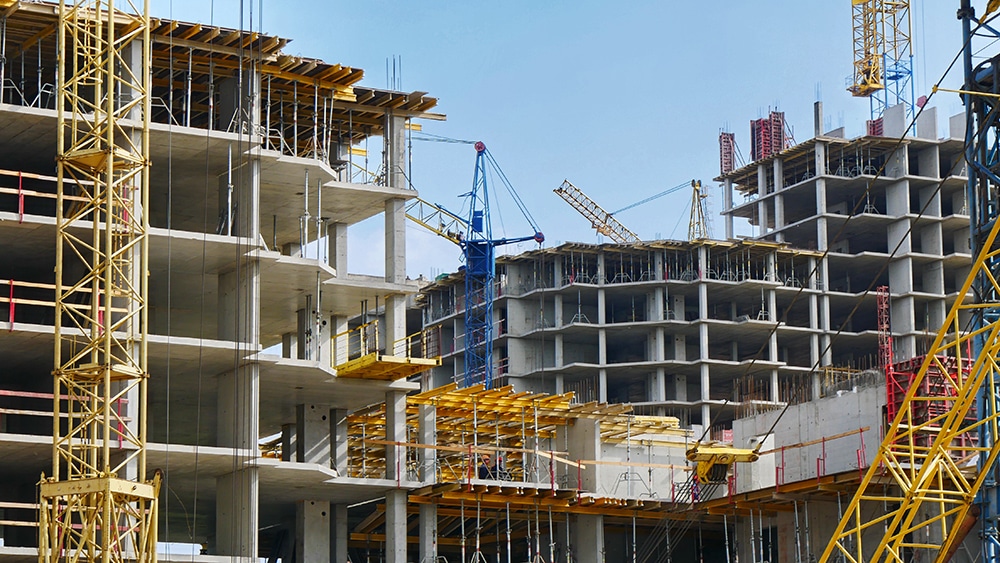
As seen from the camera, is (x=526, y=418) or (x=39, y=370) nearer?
(x=39, y=370)

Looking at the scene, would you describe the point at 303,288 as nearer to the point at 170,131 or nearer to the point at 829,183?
the point at 170,131

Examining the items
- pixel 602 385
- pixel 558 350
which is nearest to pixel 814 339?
pixel 602 385

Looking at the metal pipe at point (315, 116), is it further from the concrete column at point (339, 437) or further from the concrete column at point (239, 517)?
the concrete column at point (239, 517)

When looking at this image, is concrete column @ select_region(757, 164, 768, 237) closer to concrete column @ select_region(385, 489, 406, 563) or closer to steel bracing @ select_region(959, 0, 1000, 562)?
concrete column @ select_region(385, 489, 406, 563)

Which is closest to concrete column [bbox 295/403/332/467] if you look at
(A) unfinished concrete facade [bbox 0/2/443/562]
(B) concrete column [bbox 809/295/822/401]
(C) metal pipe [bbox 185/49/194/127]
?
(A) unfinished concrete facade [bbox 0/2/443/562]

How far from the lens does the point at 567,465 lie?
219ft

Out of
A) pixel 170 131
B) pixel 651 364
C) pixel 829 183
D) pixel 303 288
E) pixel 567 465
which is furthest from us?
pixel 829 183

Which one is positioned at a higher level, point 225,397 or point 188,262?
point 188,262

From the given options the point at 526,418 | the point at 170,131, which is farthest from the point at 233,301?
the point at 526,418

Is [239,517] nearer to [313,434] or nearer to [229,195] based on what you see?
[313,434]

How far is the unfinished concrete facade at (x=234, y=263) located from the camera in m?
56.7

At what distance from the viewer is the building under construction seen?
4875 centimetres

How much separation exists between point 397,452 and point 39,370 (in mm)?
13256

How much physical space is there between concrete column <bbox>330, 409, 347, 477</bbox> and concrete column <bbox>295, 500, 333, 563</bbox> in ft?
5.67
